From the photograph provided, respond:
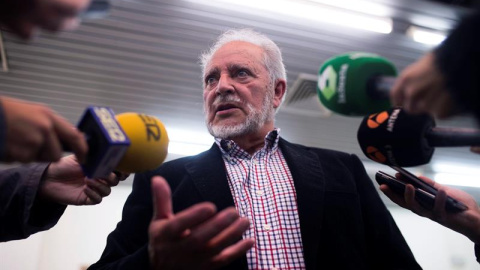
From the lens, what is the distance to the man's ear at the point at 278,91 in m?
2.07

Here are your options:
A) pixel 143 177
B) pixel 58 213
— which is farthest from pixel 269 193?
pixel 58 213

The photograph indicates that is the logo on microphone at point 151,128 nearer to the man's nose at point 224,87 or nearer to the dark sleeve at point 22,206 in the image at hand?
the dark sleeve at point 22,206

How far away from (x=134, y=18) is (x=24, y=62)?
154cm

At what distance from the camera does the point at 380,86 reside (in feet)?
3.08

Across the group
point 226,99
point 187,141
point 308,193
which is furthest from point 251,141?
point 187,141

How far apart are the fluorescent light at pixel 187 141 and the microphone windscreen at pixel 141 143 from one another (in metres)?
4.58

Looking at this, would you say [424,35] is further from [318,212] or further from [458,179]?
[458,179]

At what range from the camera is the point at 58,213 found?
1462 millimetres

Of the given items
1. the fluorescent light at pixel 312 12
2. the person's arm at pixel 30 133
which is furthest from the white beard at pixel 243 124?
the fluorescent light at pixel 312 12

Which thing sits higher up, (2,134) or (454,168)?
(2,134)

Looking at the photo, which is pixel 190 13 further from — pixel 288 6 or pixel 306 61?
pixel 306 61

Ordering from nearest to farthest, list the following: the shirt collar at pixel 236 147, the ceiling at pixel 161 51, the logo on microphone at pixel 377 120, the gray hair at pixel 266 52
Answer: the logo on microphone at pixel 377 120
the shirt collar at pixel 236 147
the gray hair at pixel 266 52
the ceiling at pixel 161 51

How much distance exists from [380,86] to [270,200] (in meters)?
0.67

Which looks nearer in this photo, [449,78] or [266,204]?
[449,78]
